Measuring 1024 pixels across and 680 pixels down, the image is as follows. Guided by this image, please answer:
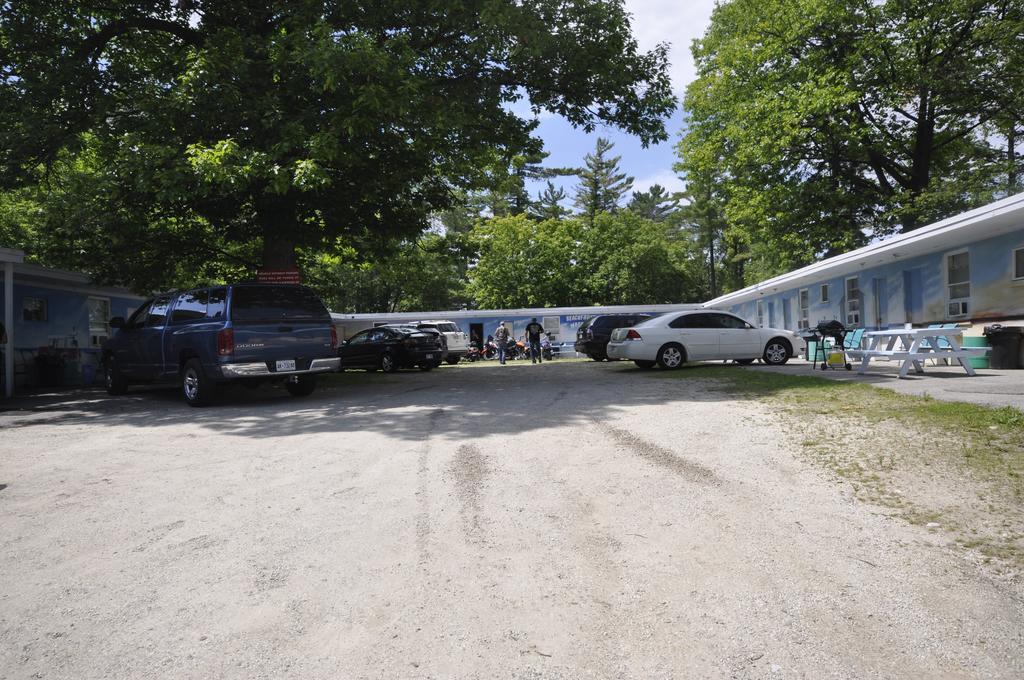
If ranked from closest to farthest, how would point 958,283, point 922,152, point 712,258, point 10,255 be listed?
point 10,255, point 958,283, point 922,152, point 712,258

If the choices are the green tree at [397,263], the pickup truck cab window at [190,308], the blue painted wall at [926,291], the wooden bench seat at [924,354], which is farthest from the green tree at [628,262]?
the pickup truck cab window at [190,308]

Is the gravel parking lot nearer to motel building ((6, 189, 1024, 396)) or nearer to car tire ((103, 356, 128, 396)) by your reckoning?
car tire ((103, 356, 128, 396))

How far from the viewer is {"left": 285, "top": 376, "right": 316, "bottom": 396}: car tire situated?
39.2 ft

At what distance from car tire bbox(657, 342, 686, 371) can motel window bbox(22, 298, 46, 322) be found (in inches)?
650

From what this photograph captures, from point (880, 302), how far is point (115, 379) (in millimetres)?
19772

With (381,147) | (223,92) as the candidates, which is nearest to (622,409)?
(381,147)

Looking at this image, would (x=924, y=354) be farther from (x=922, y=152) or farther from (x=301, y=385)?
(x=922, y=152)

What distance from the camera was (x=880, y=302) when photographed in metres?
18.7

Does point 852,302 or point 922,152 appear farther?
point 922,152

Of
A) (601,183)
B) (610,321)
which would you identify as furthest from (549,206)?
(610,321)

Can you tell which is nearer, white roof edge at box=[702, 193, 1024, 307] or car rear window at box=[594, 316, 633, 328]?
white roof edge at box=[702, 193, 1024, 307]

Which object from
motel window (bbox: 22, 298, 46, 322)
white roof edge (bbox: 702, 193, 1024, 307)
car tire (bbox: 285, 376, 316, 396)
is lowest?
car tire (bbox: 285, 376, 316, 396)

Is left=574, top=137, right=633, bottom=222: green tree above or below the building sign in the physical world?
above

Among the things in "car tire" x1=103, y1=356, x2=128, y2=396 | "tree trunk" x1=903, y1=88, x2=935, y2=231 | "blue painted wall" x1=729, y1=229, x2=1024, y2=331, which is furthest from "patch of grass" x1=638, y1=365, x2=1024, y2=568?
"tree trunk" x1=903, y1=88, x2=935, y2=231
